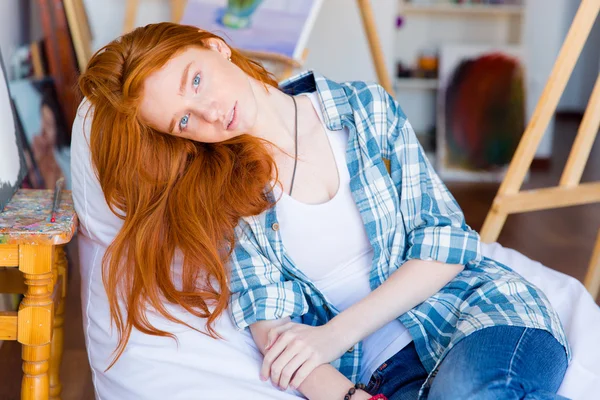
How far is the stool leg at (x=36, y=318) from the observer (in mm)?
1424

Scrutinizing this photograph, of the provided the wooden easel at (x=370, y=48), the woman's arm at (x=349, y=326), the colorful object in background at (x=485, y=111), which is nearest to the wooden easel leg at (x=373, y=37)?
the wooden easel at (x=370, y=48)

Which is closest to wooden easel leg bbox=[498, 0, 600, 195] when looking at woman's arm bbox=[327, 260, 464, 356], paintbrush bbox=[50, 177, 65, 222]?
woman's arm bbox=[327, 260, 464, 356]

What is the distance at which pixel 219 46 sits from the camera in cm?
154

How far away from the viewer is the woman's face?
1.40 m

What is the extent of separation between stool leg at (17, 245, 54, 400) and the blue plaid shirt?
36 centimetres

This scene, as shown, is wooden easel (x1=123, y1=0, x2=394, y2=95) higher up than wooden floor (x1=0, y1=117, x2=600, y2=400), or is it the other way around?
wooden easel (x1=123, y1=0, x2=394, y2=95)

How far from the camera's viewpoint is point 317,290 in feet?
5.03

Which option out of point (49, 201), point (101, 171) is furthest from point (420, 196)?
point (49, 201)

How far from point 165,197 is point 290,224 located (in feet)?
0.85

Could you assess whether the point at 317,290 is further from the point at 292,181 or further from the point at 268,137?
the point at 268,137

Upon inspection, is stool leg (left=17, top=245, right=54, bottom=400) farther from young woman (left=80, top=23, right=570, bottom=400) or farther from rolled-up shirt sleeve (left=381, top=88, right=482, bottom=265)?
rolled-up shirt sleeve (left=381, top=88, right=482, bottom=265)

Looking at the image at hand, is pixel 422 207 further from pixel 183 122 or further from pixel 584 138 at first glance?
pixel 584 138

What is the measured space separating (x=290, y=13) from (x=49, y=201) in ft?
4.54

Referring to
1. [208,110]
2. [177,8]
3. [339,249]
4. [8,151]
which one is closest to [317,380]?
[339,249]
